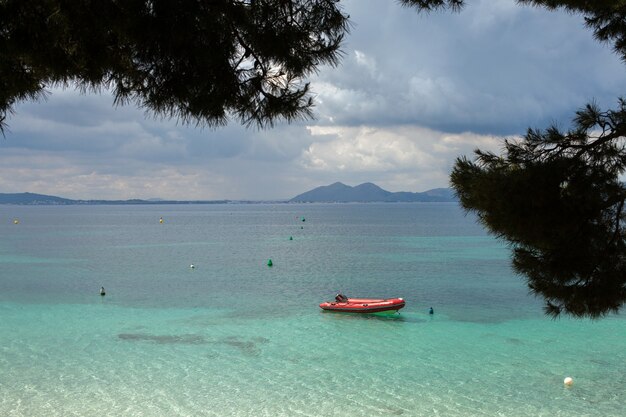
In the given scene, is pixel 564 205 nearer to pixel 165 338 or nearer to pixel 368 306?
pixel 165 338

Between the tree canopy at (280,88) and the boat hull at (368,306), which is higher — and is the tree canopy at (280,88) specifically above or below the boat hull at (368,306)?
above

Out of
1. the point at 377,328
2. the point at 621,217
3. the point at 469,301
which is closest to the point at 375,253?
the point at 469,301

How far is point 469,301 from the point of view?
2964cm

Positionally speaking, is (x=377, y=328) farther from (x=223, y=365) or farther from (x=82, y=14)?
(x=82, y=14)

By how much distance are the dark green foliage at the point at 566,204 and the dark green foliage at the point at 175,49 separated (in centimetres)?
217

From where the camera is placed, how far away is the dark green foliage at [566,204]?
5.52m

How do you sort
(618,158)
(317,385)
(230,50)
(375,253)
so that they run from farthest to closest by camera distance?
(375,253)
(317,385)
(618,158)
(230,50)

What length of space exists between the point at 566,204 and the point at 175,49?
4.14 meters

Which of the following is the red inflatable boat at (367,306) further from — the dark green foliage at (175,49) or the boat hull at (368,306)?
the dark green foliage at (175,49)

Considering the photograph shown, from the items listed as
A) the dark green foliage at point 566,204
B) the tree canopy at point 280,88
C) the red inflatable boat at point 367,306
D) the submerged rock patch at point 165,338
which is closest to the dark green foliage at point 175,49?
the tree canopy at point 280,88

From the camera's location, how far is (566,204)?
563cm

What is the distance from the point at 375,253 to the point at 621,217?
161 ft

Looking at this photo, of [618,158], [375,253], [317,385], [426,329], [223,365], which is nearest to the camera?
[618,158]

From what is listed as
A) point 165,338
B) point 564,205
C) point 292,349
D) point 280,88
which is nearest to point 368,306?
point 292,349
